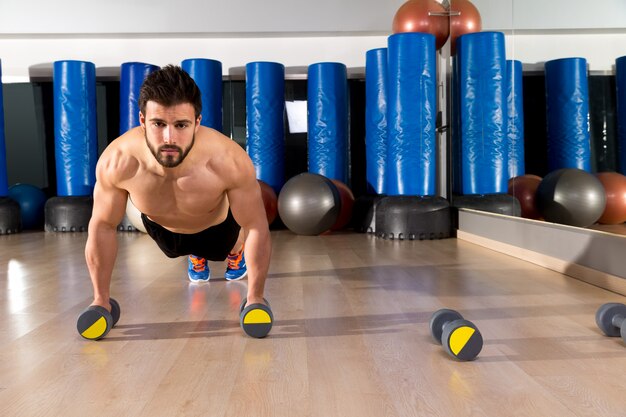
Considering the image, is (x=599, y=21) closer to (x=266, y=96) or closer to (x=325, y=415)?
(x=325, y=415)

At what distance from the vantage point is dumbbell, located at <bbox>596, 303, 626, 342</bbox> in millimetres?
1912

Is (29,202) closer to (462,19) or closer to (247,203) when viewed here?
(462,19)

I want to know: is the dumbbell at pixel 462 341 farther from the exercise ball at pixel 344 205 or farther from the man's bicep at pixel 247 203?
the exercise ball at pixel 344 205

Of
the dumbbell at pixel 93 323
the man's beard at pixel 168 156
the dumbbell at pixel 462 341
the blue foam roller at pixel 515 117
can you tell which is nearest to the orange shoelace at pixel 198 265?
the dumbbell at pixel 93 323

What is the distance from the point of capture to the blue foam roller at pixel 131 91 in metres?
5.75

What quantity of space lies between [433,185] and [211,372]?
145 inches

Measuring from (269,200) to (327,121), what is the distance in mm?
904

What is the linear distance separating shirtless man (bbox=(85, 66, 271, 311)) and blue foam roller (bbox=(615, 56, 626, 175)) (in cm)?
157

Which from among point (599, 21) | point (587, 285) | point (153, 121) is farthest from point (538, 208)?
point (153, 121)

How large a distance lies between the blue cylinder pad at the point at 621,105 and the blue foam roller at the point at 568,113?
0.74ft

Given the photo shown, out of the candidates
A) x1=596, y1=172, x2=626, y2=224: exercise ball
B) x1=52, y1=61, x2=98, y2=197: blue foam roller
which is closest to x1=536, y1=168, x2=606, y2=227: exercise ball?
x1=596, y1=172, x2=626, y2=224: exercise ball

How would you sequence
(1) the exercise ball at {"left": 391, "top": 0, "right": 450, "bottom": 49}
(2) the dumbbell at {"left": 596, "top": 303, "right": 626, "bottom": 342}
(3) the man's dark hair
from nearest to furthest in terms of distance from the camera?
(3) the man's dark hair < (2) the dumbbell at {"left": 596, "top": 303, "right": 626, "bottom": 342} < (1) the exercise ball at {"left": 391, "top": 0, "right": 450, "bottom": 49}

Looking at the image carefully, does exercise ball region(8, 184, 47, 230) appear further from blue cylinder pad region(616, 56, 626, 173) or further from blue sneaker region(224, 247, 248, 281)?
blue cylinder pad region(616, 56, 626, 173)

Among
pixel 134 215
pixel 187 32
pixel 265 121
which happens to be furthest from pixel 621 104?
pixel 187 32
